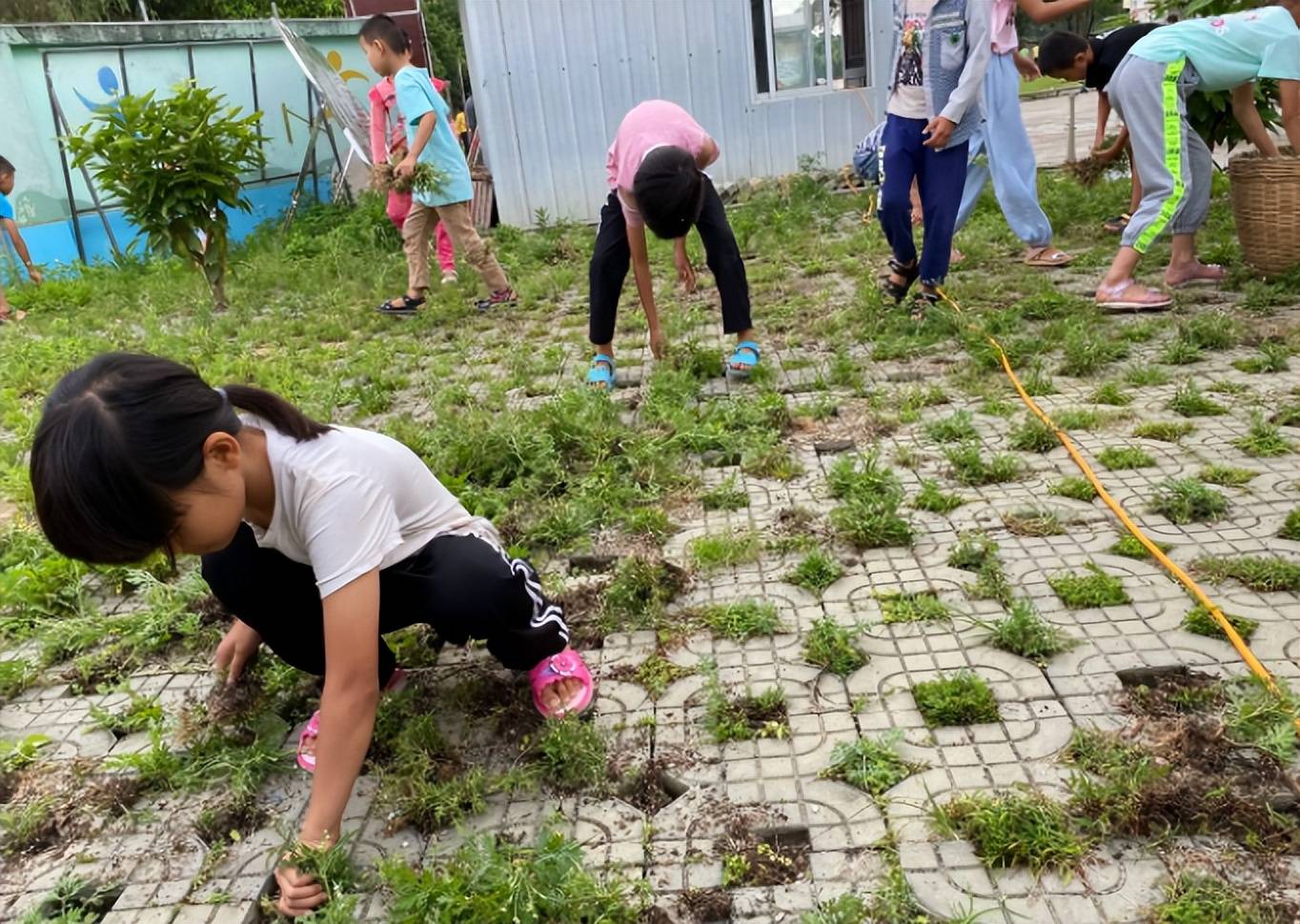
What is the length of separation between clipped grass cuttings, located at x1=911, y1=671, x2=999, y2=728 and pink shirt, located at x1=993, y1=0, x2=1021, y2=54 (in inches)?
163

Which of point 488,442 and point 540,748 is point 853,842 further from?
point 488,442

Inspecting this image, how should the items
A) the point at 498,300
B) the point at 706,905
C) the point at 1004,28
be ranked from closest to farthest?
the point at 706,905, the point at 1004,28, the point at 498,300

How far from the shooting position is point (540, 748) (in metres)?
2.13

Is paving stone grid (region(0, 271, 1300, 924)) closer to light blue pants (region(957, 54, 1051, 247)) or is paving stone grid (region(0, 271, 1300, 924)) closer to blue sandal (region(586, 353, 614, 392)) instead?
blue sandal (region(586, 353, 614, 392))

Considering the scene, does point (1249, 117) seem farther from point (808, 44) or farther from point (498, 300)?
point (808, 44)

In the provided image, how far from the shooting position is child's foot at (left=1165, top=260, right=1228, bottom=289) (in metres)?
4.85

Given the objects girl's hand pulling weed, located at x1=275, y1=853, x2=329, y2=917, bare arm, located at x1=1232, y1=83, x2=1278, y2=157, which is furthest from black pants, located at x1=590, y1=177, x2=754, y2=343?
girl's hand pulling weed, located at x1=275, y1=853, x2=329, y2=917

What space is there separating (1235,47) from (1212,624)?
331 cm

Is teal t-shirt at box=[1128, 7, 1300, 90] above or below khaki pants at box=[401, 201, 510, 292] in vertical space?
above

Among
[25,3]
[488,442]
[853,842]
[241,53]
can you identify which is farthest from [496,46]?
[25,3]

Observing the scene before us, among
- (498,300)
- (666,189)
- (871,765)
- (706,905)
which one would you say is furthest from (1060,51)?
(706,905)

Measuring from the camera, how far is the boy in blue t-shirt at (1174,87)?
4.35 meters

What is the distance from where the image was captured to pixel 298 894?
5.84 feet

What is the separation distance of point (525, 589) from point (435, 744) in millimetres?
396
